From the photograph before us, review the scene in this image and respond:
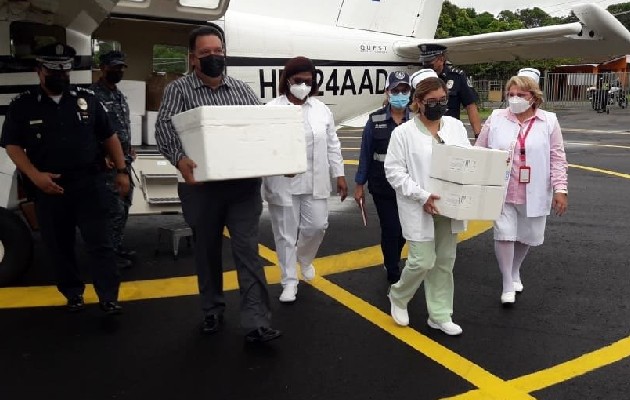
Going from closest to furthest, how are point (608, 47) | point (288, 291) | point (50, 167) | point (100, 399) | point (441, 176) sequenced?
→ 1. point (100, 399)
2. point (441, 176)
3. point (50, 167)
4. point (288, 291)
5. point (608, 47)

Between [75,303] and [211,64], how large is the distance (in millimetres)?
2132

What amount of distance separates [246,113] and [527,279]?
10.1ft

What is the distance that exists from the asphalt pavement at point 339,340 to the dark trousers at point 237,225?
0.28 meters

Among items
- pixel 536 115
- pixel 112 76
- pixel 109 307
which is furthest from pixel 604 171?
pixel 109 307

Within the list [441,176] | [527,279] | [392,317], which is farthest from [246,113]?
[527,279]

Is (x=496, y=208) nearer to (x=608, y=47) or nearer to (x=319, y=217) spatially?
(x=319, y=217)

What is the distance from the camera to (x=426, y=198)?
4031mm

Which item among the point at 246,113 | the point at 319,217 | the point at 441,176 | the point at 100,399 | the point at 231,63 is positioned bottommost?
the point at 100,399

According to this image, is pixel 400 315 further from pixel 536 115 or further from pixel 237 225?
pixel 536 115

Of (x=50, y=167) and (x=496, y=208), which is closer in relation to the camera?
(x=496, y=208)

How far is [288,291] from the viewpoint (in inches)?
192

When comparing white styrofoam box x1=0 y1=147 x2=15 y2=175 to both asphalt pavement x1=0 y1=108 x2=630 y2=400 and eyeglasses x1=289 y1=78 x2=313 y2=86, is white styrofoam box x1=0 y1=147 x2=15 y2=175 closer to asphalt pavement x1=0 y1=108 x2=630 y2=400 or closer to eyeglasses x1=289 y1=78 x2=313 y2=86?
asphalt pavement x1=0 y1=108 x2=630 y2=400

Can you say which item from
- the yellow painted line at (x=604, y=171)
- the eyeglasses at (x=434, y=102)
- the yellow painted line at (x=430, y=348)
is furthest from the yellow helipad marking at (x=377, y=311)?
the yellow painted line at (x=604, y=171)

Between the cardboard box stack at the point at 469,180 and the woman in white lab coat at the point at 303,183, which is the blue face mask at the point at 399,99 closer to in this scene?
the woman in white lab coat at the point at 303,183
